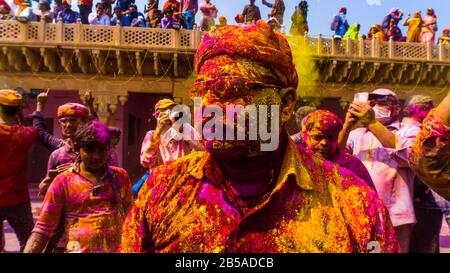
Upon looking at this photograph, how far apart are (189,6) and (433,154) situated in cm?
1405

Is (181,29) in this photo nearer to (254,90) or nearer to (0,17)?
(0,17)

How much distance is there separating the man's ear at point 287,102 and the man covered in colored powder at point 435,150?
443 mm

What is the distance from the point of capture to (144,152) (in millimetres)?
4164

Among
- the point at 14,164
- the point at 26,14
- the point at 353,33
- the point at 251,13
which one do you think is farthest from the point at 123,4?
the point at 14,164

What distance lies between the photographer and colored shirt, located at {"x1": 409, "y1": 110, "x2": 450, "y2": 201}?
1333 mm

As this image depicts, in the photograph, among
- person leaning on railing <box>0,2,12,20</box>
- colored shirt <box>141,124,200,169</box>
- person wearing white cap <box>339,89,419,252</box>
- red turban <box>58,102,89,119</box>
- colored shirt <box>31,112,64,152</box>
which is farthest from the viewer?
person leaning on railing <box>0,2,12,20</box>

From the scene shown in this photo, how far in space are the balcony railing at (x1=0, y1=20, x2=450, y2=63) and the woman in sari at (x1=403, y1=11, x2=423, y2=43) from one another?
16.4 inches

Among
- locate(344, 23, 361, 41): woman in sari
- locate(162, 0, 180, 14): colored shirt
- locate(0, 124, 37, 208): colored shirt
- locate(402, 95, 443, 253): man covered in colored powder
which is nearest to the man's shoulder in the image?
locate(0, 124, 37, 208): colored shirt

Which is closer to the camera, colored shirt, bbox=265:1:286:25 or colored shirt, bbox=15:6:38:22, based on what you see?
colored shirt, bbox=15:6:38:22

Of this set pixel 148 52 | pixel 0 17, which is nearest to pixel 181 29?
pixel 148 52

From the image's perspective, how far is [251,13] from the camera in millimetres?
14320

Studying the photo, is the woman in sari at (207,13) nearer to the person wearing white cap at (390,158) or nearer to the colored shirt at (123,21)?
the colored shirt at (123,21)

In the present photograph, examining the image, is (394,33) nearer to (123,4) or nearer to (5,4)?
(123,4)

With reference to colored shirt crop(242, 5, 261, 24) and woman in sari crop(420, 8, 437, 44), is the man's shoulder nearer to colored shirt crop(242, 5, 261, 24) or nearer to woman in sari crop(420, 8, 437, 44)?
colored shirt crop(242, 5, 261, 24)
